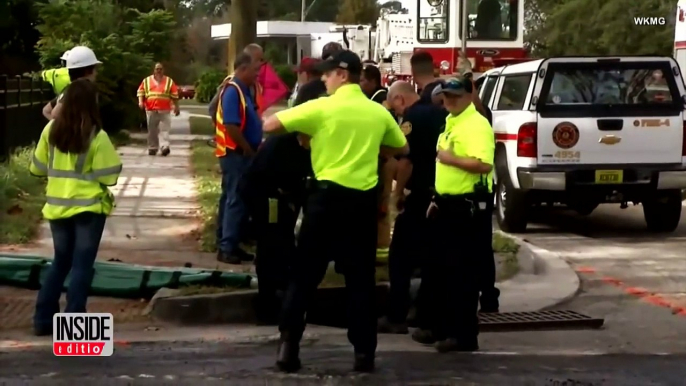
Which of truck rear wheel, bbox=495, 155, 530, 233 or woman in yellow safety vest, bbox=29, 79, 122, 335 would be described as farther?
truck rear wheel, bbox=495, 155, 530, 233

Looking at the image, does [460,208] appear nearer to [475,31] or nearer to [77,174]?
[77,174]

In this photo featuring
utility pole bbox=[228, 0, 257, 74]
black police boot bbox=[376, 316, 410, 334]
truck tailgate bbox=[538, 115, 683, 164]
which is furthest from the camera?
utility pole bbox=[228, 0, 257, 74]

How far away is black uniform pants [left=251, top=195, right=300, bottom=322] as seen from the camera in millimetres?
7773

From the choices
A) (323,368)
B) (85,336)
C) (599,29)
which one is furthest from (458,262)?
(599,29)

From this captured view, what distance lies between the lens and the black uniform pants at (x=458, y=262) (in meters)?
7.79

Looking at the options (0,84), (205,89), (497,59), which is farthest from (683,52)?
(205,89)

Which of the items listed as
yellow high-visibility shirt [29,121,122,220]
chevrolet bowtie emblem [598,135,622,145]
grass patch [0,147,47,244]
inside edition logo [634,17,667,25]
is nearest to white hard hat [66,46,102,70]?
yellow high-visibility shirt [29,121,122,220]

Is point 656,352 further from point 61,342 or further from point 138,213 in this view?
point 138,213

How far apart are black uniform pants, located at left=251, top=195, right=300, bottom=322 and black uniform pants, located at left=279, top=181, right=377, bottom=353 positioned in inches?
14.0

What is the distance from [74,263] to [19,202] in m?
5.90

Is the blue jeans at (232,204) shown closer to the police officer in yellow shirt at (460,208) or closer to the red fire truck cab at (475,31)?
the police officer in yellow shirt at (460,208)

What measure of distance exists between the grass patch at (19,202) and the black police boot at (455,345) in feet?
16.5

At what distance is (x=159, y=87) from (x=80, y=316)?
14204 millimetres

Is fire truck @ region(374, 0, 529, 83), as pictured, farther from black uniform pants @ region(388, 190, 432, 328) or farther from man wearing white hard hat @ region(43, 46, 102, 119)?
man wearing white hard hat @ region(43, 46, 102, 119)
